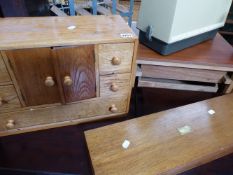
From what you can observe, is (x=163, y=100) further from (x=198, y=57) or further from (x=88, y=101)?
(x=88, y=101)

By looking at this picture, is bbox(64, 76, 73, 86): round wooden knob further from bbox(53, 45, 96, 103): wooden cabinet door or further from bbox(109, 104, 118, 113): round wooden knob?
bbox(109, 104, 118, 113): round wooden knob

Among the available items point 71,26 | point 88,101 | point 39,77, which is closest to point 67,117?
point 88,101

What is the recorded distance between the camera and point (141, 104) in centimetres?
126

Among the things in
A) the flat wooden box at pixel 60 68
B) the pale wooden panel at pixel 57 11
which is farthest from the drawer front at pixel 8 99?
the pale wooden panel at pixel 57 11

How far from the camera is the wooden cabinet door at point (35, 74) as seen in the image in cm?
59

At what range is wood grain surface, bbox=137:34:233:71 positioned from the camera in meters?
0.84

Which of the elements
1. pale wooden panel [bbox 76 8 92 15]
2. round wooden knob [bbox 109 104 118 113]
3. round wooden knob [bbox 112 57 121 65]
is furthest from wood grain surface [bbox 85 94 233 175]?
pale wooden panel [bbox 76 8 92 15]

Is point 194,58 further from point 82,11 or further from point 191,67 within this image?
point 82,11

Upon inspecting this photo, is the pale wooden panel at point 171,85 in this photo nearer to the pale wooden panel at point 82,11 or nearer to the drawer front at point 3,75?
the drawer front at point 3,75

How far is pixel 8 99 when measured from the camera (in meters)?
0.70

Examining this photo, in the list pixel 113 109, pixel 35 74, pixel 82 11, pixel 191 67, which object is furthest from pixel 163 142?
pixel 82 11

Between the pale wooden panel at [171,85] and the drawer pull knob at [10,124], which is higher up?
the pale wooden panel at [171,85]

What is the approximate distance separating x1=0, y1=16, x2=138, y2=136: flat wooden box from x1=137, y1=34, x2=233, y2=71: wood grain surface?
162mm

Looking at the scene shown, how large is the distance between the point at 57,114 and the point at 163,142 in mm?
467
